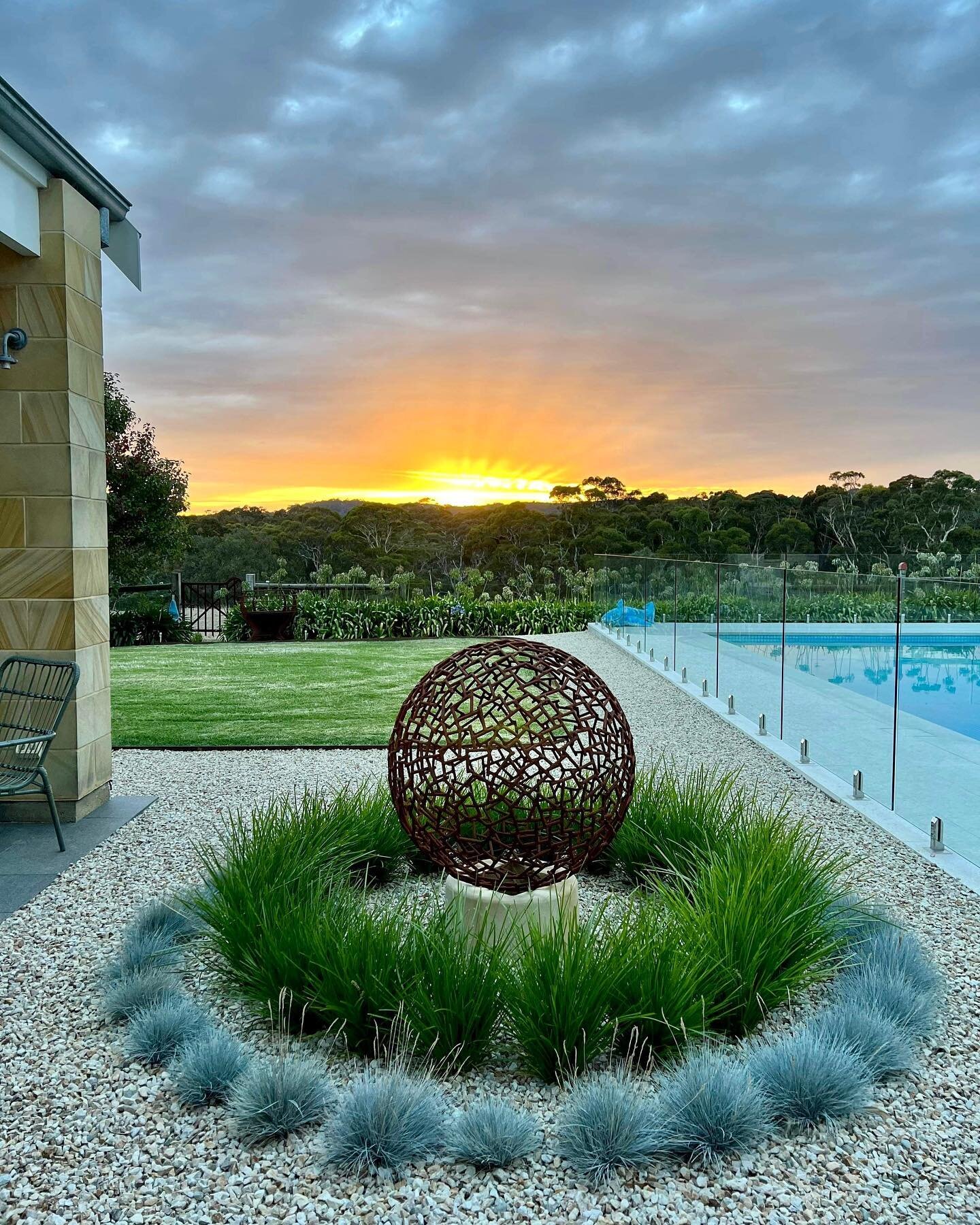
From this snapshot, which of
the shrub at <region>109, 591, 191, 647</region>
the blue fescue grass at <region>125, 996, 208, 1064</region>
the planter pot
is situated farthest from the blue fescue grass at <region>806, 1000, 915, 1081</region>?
the shrub at <region>109, 591, 191, 647</region>

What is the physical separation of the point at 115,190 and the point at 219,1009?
446cm

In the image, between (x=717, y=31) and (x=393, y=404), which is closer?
(x=717, y=31)

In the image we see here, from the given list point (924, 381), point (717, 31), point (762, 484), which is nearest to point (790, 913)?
point (717, 31)

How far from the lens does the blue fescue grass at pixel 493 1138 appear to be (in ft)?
6.81

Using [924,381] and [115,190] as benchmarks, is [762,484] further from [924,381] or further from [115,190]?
[115,190]

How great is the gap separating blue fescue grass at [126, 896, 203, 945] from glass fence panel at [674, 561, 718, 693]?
21.5ft

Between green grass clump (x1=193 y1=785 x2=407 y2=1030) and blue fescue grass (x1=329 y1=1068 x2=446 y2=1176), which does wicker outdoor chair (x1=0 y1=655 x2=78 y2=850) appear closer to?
green grass clump (x1=193 y1=785 x2=407 y2=1030)

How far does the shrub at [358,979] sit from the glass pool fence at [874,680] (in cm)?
311

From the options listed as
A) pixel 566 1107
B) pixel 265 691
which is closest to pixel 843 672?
pixel 566 1107

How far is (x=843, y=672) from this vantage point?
5.87 m

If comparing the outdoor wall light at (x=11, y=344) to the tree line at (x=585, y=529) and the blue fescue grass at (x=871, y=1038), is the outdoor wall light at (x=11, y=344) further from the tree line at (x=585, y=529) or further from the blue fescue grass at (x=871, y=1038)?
the tree line at (x=585, y=529)

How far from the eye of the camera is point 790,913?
9.50 ft

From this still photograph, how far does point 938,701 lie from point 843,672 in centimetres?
91

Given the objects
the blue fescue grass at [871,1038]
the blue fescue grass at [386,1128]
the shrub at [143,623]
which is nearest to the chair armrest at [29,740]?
the blue fescue grass at [386,1128]
